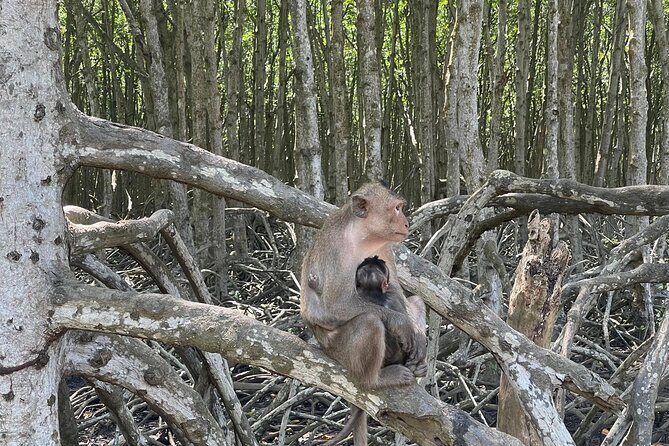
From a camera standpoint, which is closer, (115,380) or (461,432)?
(461,432)

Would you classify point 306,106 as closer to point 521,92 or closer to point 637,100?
point 637,100

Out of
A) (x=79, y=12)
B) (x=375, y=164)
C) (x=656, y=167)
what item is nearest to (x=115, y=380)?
(x=375, y=164)

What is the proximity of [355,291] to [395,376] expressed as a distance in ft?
1.29

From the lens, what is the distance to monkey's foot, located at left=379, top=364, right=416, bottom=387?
2.15m

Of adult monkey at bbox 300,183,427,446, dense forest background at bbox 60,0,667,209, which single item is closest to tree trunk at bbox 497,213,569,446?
adult monkey at bbox 300,183,427,446

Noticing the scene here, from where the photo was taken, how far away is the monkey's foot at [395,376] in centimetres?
215

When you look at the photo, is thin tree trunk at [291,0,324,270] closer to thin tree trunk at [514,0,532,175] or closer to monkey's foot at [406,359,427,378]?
monkey's foot at [406,359,427,378]

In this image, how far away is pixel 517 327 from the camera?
3.13 meters

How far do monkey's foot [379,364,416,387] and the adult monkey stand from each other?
0.27 ft

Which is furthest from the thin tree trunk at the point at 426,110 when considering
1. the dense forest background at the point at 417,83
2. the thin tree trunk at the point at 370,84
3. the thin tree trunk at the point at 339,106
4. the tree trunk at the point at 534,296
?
the tree trunk at the point at 534,296

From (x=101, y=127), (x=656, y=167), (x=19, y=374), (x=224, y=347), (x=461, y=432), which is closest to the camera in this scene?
(x=461, y=432)

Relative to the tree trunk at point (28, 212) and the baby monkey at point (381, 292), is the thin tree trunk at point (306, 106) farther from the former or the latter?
the tree trunk at point (28, 212)

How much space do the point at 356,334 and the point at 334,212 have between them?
0.40 metres

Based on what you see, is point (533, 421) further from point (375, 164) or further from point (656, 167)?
point (656, 167)
